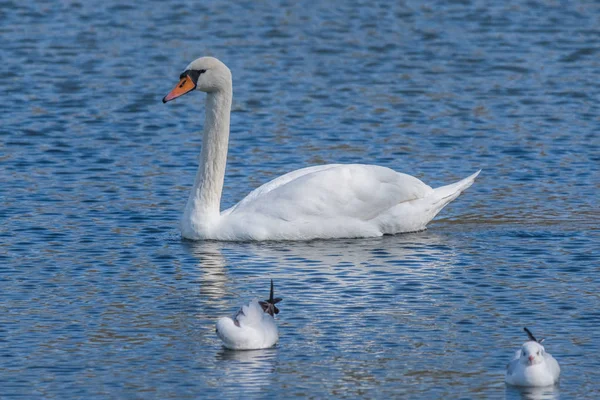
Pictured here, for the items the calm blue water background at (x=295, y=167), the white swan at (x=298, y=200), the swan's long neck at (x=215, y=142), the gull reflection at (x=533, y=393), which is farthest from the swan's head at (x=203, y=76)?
the gull reflection at (x=533, y=393)

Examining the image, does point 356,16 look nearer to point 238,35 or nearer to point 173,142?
point 238,35

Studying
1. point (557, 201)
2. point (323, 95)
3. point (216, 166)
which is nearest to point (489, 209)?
point (557, 201)


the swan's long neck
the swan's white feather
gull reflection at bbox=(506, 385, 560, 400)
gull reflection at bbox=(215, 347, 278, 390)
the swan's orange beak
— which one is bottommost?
gull reflection at bbox=(506, 385, 560, 400)

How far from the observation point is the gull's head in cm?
Answer: 1062

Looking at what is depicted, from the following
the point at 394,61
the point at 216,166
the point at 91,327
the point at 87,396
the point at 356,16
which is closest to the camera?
the point at 87,396

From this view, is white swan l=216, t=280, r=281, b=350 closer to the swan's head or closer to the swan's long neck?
the swan's long neck

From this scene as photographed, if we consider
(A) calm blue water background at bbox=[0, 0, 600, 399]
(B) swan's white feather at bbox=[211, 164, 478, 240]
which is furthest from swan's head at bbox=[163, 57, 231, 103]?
(A) calm blue water background at bbox=[0, 0, 600, 399]

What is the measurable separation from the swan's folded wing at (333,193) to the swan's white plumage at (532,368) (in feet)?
16.9

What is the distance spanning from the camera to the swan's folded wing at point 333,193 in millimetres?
15805

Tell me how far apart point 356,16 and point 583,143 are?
1054 centimetres

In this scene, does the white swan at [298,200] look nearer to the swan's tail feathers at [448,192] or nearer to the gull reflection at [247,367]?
the swan's tail feathers at [448,192]

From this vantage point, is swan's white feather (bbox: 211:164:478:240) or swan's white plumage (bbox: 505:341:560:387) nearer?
swan's white plumage (bbox: 505:341:560:387)

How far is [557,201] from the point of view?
1730cm

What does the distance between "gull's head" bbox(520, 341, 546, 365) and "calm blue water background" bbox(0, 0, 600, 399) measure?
324 millimetres
